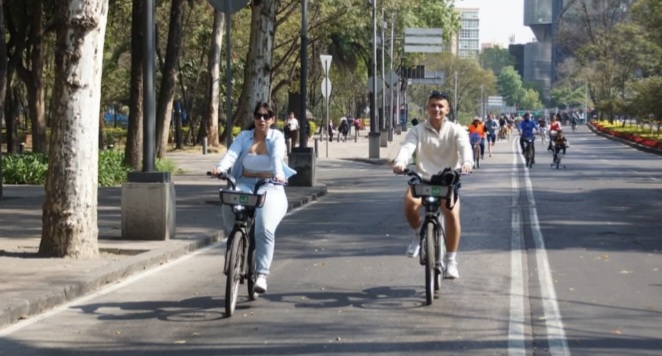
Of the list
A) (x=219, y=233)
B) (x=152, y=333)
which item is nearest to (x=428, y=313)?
(x=152, y=333)

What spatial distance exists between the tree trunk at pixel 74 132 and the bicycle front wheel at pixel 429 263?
4.48m

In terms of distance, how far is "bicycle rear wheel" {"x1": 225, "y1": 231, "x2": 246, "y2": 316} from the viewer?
10.0 metres

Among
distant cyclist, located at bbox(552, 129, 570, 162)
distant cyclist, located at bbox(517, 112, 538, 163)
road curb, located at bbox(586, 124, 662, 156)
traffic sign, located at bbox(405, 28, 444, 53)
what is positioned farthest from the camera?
road curb, located at bbox(586, 124, 662, 156)

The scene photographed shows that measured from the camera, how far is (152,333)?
31.0 ft

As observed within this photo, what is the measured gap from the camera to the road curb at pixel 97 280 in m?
10.1

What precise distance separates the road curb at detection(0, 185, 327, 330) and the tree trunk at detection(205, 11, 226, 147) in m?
29.1

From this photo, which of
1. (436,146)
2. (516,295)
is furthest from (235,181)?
(516,295)

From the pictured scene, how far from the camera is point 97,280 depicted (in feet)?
39.3

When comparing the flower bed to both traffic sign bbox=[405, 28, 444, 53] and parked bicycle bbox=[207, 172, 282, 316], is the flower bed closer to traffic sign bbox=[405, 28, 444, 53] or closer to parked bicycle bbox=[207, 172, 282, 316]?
traffic sign bbox=[405, 28, 444, 53]

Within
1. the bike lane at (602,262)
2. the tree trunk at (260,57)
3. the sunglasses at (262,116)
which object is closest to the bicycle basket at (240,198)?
the sunglasses at (262,116)

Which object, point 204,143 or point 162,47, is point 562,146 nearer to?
point 204,143

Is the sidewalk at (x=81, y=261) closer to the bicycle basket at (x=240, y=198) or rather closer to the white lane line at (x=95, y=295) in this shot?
the white lane line at (x=95, y=295)

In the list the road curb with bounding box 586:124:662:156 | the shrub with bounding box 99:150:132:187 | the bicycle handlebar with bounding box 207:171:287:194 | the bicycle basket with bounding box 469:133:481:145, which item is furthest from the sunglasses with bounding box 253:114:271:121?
the road curb with bounding box 586:124:662:156

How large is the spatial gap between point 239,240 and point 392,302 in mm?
1505
